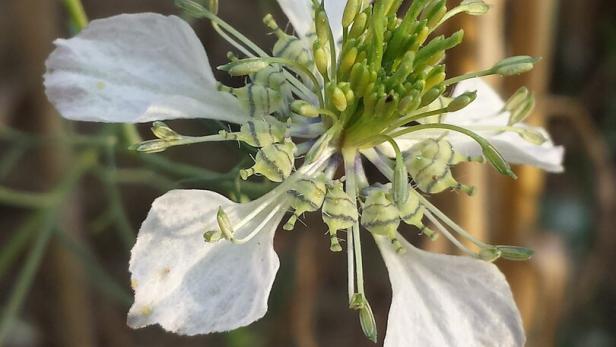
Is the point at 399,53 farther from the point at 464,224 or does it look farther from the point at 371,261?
the point at 371,261

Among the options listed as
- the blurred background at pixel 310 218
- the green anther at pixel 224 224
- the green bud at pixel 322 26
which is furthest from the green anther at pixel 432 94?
the blurred background at pixel 310 218

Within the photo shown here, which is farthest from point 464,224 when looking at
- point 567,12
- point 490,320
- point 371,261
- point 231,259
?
point 567,12

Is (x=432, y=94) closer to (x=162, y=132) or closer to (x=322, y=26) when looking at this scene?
(x=322, y=26)

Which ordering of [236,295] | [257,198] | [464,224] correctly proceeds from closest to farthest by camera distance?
Answer: [236,295]
[257,198]
[464,224]

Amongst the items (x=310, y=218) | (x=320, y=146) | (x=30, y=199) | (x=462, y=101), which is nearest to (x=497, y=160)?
(x=462, y=101)

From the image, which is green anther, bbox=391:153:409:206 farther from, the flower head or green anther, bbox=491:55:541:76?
green anther, bbox=491:55:541:76
